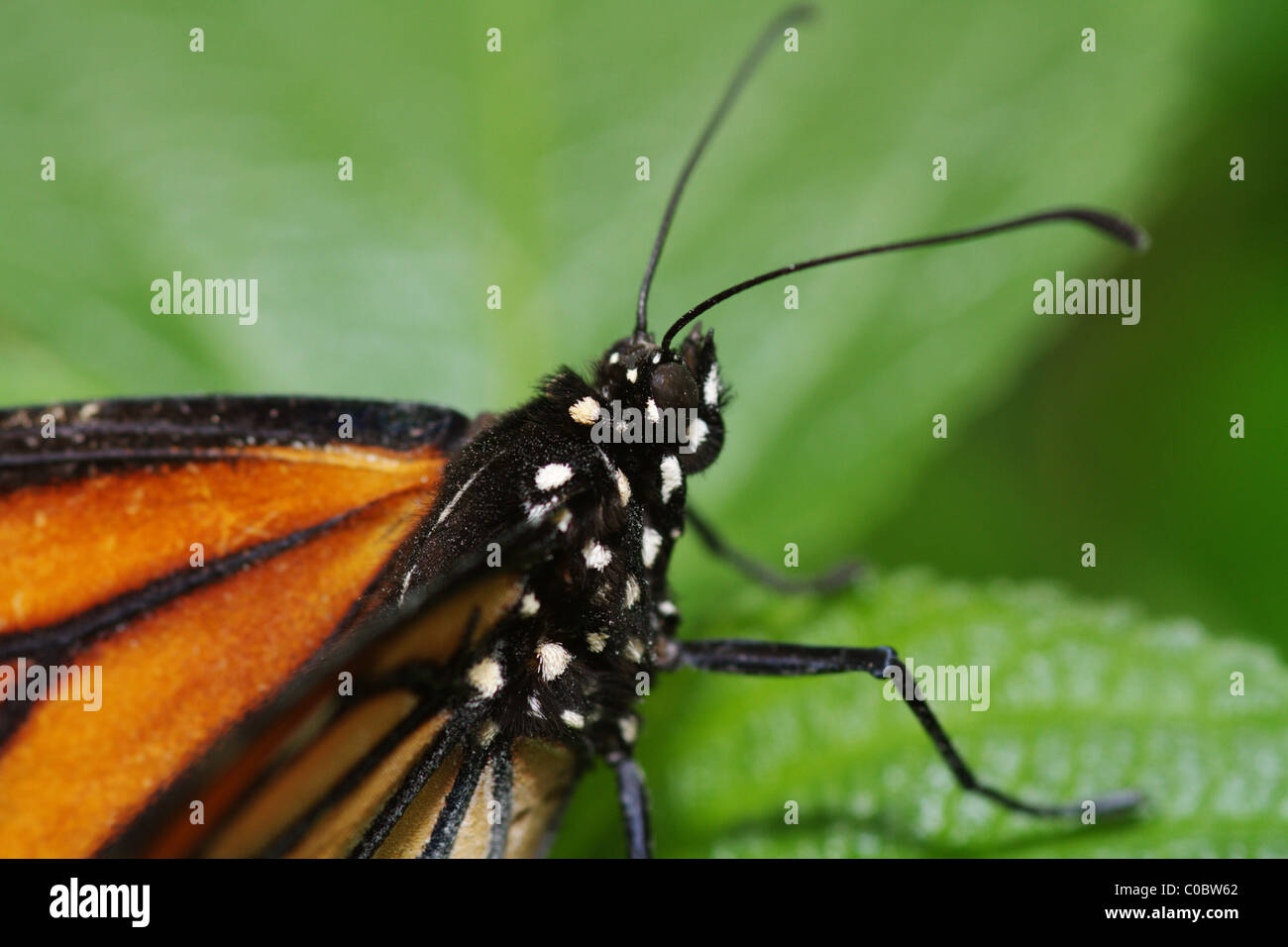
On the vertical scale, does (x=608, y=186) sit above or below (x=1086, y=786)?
above

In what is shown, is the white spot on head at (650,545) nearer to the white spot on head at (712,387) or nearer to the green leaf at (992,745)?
the white spot on head at (712,387)

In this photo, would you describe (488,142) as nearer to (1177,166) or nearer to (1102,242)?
(1102,242)

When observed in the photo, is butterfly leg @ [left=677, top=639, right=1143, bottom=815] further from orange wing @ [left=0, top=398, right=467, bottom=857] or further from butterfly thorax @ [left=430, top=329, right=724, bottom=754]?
orange wing @ [left=0, top=398, right=467, bottom=857]

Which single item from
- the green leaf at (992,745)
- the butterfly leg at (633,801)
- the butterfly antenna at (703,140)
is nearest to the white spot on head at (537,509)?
the butterfly antenna at (703,140)

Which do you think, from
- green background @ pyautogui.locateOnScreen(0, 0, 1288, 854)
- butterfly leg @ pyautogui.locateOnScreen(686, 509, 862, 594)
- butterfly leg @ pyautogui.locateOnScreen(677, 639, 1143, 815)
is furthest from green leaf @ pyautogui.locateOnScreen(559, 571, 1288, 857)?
green background @ pyautogui.locateOnScreen(0, 0, 1288, 854)

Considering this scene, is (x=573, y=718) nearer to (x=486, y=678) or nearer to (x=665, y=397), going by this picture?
(x=486, y=678)
